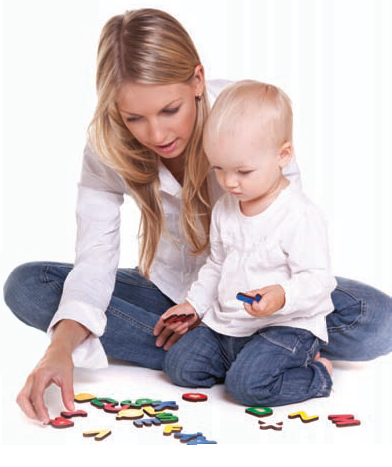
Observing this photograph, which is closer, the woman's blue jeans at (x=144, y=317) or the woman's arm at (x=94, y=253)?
the woman's arm at (x=94, y=253)

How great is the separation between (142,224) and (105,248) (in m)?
0.15

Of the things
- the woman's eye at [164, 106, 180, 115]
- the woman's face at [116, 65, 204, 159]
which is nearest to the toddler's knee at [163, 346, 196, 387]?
the woman's face at [116, 65, 204, 159]

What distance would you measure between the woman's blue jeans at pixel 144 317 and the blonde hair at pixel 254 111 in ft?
2.08

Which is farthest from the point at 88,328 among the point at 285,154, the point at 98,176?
the point at 285,154

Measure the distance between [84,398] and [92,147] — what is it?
0.76 meters

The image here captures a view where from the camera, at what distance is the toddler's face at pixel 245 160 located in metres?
2.26

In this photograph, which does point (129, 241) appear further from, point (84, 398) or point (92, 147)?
point (84, 398)

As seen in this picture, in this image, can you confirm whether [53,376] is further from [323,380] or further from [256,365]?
[323,380]

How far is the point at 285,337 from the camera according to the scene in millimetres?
2371

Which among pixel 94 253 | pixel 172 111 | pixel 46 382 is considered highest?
pixel 172 111

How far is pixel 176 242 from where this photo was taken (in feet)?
9.08

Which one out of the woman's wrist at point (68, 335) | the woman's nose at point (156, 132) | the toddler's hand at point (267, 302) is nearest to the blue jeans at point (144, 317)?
the woman's wrist at point (68, 335)

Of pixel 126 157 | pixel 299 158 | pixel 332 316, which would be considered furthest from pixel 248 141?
pixel 299 158

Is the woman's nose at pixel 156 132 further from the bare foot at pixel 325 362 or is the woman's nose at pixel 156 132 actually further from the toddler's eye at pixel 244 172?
the bare foot at pixel 325 362
